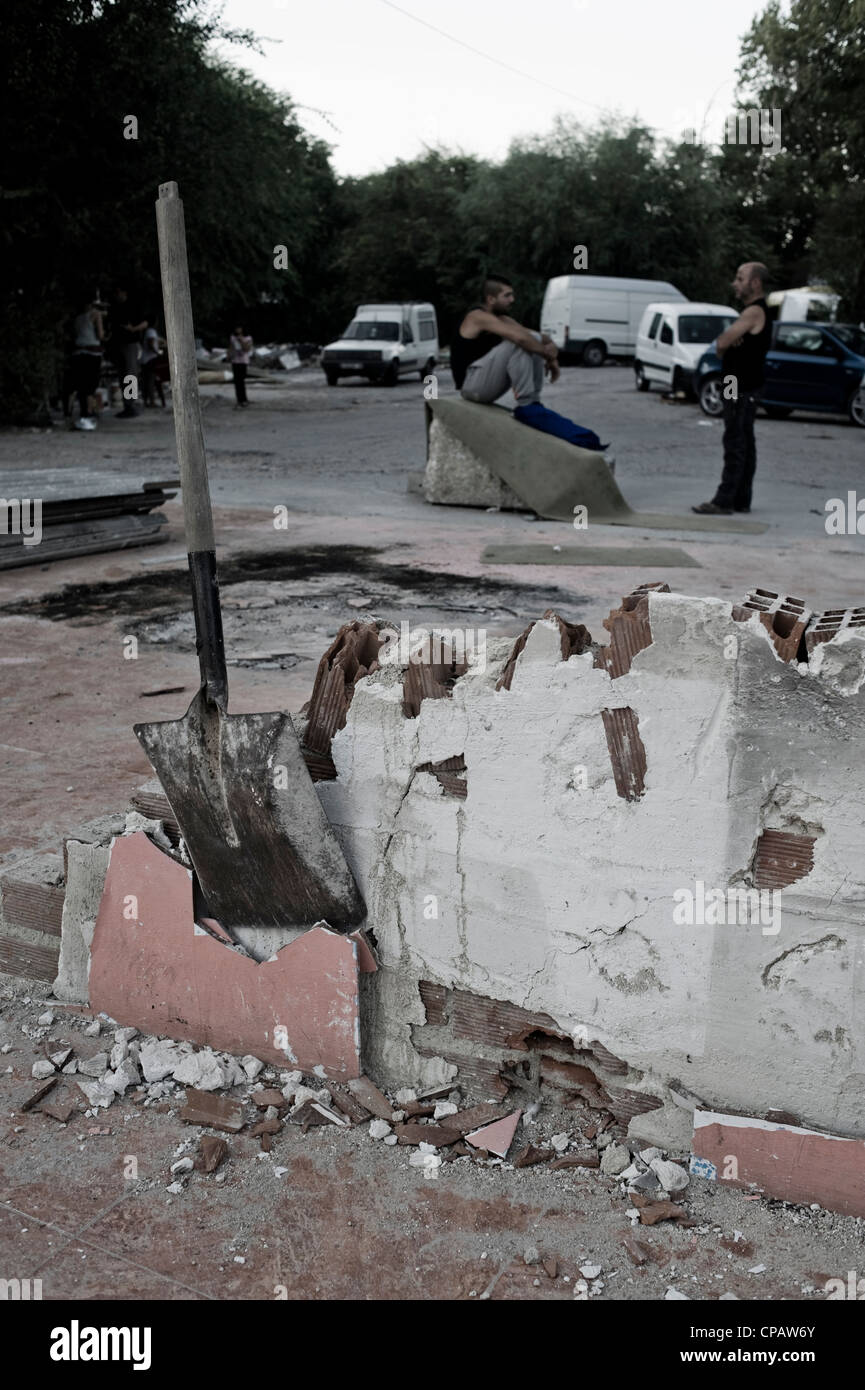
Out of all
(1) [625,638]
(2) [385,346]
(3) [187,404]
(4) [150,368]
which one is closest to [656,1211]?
(1) [625,638]

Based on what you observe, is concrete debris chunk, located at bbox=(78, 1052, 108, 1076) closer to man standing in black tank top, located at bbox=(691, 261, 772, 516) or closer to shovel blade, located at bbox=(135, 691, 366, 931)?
shovel blade, located at bbox=(135, 691, 366, 931)

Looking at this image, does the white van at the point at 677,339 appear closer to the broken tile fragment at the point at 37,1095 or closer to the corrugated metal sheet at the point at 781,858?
the corrugated metal sheet at the point at 781,858

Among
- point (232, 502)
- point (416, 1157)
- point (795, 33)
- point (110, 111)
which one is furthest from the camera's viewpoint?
point (795, 33)

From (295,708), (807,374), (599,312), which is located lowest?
(295,708)

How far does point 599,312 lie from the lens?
30.6 metres

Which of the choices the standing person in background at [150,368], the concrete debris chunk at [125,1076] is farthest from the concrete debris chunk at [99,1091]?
the standing person in background at [150,368]

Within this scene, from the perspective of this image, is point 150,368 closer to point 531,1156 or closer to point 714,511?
point 714,511

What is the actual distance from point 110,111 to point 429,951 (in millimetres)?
17534

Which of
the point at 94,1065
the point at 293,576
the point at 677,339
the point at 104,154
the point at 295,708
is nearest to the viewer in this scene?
the point at 94,1065

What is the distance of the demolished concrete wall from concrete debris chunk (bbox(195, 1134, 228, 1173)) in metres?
0.42

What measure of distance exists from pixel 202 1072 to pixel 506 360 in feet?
29.8

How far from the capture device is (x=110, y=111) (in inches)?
682

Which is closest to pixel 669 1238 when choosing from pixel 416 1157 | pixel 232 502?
pixel 416 1157
